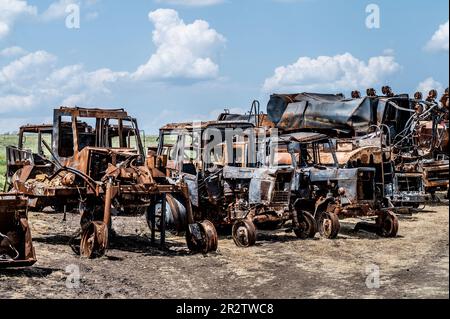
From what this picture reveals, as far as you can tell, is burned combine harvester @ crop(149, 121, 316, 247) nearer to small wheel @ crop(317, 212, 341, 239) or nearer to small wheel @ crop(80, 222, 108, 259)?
small wheel @ crop(317, 212, 341, 239)

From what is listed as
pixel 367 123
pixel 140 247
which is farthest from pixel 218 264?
pixel 367 123

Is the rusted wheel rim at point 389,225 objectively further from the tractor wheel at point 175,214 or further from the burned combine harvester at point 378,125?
the tractor wheel at point 175,214

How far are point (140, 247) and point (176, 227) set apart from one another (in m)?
1.34

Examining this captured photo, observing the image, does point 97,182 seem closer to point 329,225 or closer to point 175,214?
point 175,214

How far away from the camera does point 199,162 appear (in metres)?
13.2

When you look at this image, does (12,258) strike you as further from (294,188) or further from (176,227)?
(294,188)

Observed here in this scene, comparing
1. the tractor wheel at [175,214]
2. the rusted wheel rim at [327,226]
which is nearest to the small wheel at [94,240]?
the tractor wheel at [175,214]

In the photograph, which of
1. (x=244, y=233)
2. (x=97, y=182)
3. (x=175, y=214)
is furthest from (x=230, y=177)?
(x=97, y=182)

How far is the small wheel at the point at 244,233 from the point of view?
38.8 ft

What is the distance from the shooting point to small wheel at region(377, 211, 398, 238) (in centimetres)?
1319

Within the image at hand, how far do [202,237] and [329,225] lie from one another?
10.3ft

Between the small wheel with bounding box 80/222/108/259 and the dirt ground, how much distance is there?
165 millimetres

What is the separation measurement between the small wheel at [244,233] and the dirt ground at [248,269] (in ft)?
0.82

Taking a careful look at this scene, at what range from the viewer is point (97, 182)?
10797 mm
